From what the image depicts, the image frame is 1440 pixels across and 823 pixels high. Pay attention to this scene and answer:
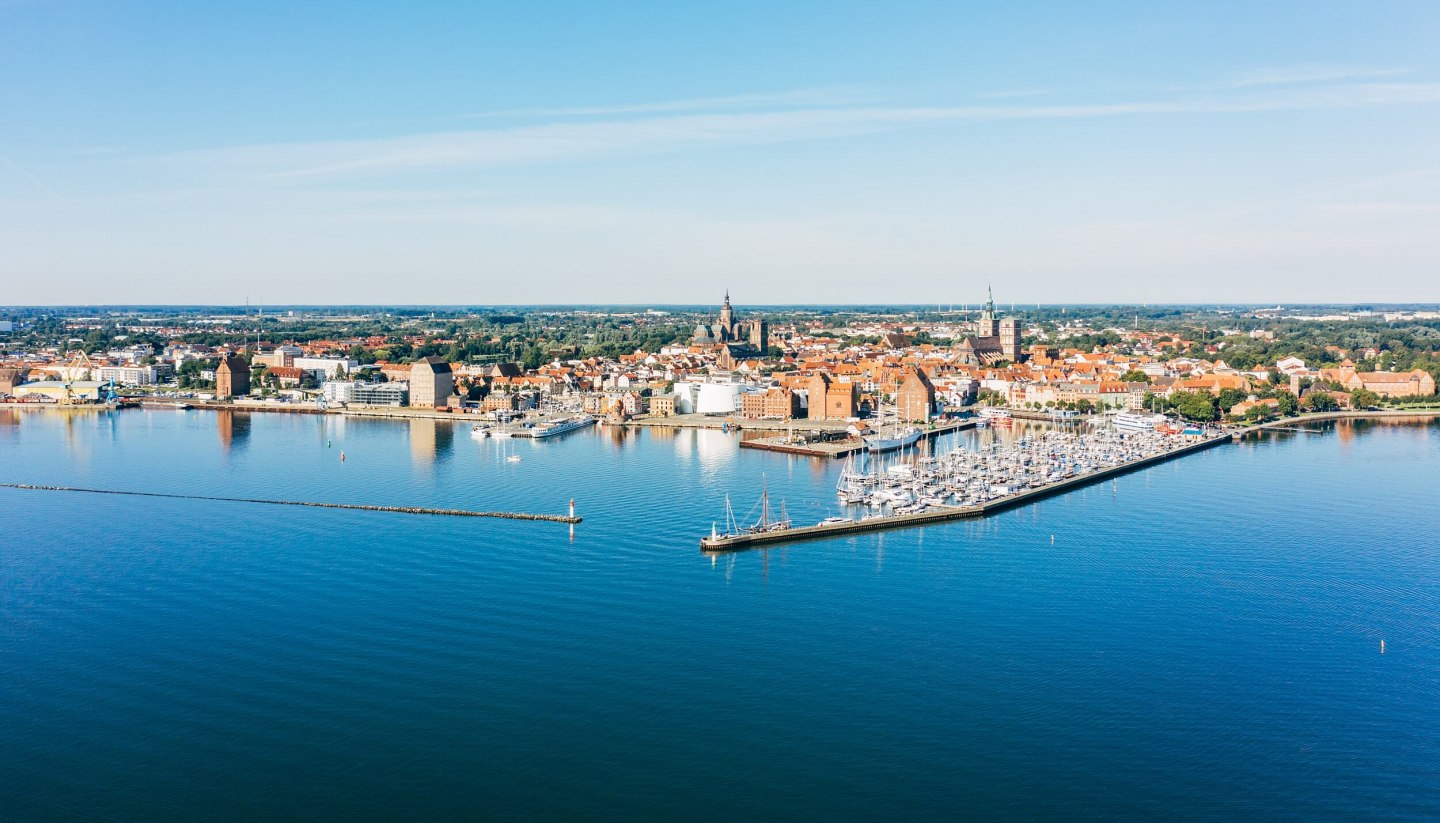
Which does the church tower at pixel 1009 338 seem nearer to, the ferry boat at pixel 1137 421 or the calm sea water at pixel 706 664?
the ferry boat at pixel 1137 421

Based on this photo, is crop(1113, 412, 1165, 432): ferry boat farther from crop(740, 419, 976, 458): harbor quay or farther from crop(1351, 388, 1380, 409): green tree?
crop(1351, 388, 1380, 409): green tree

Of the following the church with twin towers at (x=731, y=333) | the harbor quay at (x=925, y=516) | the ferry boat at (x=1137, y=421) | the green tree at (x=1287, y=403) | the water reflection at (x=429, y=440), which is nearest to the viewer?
the harbor quay at (x=925, y=516)

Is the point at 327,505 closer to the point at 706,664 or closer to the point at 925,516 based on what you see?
Result: the point at 925,516

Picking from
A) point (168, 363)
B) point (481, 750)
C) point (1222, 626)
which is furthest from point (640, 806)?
point (168, 363)

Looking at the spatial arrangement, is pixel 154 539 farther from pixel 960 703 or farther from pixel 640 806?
pixel 960 703

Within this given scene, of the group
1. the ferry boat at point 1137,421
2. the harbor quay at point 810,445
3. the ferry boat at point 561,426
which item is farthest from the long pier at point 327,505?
the ferry boat at point 1137,421

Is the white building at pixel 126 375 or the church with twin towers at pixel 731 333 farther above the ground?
the church with twin towers at pixel 731 333

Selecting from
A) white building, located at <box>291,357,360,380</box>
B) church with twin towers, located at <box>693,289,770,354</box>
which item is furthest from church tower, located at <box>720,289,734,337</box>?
white building, located at <box>291,357,360,380</box>
